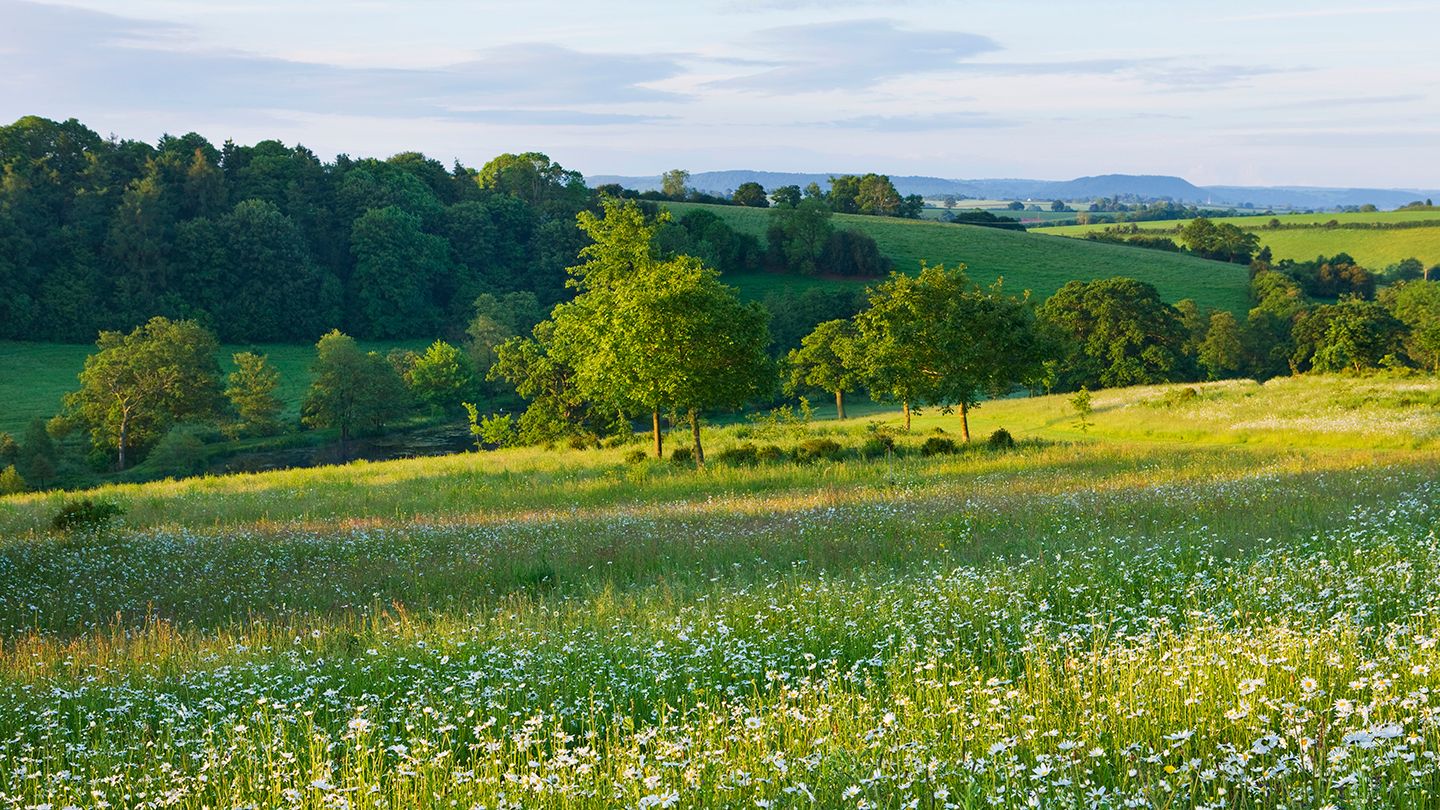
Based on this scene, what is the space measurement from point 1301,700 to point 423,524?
17323 mm

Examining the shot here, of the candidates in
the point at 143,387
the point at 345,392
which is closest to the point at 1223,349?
the point at 345,392

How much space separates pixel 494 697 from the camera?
23.0 ft

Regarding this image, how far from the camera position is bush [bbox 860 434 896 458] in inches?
1293

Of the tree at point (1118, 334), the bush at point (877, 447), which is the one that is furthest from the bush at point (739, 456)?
the tree at point (1118, 334)

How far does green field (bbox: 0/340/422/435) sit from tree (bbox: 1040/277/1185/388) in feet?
203

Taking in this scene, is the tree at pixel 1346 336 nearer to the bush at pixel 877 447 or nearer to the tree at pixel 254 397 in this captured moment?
the bush at pixel 877 447

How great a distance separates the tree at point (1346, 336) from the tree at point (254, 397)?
74305 mm

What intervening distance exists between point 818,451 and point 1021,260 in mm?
92427

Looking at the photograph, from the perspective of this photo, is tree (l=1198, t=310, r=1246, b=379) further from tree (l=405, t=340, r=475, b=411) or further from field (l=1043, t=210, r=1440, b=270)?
tree (l=405, t=340, r=475, b=411)

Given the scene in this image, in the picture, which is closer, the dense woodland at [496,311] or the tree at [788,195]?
the dense woodland at [496,311]

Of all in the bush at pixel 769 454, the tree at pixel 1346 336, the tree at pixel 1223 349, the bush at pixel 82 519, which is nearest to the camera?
the bush at pixel 82 519

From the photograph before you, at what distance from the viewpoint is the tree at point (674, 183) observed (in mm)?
152375

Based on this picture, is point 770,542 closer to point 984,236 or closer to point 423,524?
point 423,524

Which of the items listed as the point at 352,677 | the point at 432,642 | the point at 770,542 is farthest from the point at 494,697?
the point at 770,542
